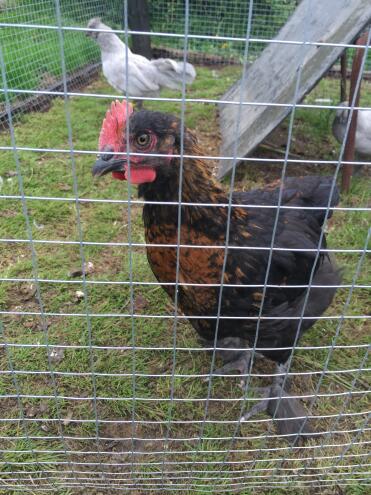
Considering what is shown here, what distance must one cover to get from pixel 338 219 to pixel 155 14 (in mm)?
5301

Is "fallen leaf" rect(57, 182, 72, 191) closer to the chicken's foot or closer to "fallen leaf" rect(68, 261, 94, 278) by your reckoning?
"fallen leaf" rect(68, 261, 94, 278)

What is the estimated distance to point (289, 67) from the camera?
4.01 m

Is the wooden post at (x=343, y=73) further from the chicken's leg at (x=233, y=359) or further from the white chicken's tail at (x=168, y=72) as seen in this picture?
the chicken's leg at (x=233, y=359)

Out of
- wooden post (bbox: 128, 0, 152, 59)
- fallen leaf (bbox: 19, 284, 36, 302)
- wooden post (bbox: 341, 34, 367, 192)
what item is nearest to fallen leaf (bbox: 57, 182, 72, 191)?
fallen leaf (bbox: 19, 284, 36, 302)

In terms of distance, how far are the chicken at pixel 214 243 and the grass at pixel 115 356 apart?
231mm

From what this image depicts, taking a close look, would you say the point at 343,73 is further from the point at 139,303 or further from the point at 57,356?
the point at 57,356

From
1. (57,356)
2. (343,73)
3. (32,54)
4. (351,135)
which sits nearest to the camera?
(57,356)

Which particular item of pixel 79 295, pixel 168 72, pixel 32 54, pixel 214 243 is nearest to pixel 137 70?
pixel 168 72

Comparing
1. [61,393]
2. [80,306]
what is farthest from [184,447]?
[80,306]

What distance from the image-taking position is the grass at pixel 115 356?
188 centimetres

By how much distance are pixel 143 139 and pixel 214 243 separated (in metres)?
0.51

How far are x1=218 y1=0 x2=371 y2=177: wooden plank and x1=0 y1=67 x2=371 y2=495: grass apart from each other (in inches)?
19.7

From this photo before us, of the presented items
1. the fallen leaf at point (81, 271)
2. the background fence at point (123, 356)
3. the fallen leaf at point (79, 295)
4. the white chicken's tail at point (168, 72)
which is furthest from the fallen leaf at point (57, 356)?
the white chicken's tail at point (168, 72)

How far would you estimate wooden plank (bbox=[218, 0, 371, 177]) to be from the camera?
321cm
